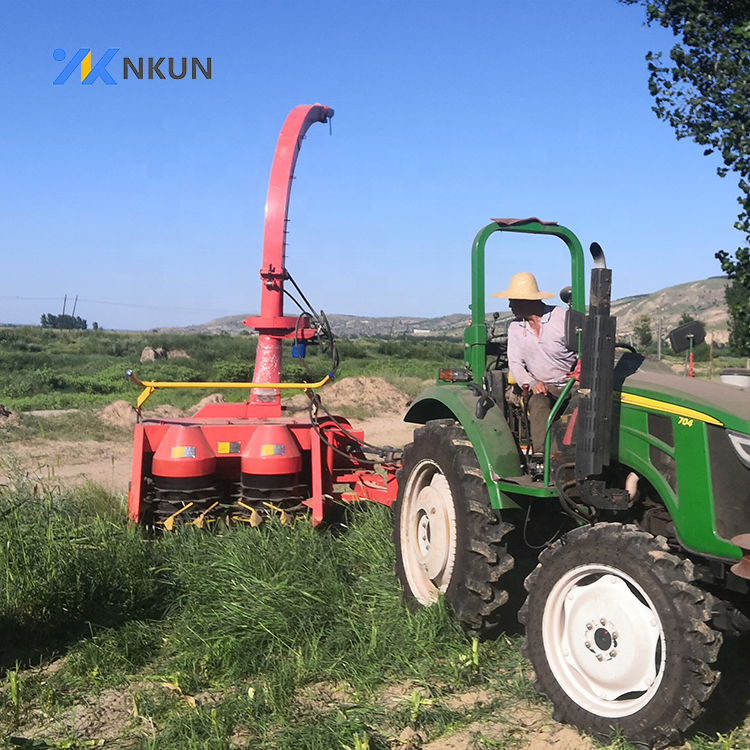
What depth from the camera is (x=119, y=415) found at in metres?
13.5

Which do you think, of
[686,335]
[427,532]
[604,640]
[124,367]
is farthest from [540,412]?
[124,367]

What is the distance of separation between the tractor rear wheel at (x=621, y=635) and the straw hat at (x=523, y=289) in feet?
5.19

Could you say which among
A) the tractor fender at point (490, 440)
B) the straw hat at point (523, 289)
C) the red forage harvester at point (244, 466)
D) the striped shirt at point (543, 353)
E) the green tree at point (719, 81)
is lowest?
the red forage harvester at point (244, 466)

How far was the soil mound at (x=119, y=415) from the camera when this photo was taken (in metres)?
13.2

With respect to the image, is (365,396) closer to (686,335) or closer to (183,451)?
(183,451)

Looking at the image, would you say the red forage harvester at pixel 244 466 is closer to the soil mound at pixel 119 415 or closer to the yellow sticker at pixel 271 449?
the yellow sticker at pixel 271 449

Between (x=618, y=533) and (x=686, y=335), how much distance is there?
103 centimetres

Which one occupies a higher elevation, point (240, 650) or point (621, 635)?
point (621, 635)

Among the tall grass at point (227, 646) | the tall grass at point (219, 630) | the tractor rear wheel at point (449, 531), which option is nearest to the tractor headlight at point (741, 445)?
the tall grass at point (227, 646)

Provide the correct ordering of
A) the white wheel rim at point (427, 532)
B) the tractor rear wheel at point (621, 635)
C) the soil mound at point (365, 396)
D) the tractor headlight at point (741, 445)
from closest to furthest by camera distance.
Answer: the tractor rear wheel at point (621, 635), the tractor headlight at point (741, 445), the white wheel rim at point (427, 532), the soil mound at point (365, 396)

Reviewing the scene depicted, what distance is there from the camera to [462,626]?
13.4 feet

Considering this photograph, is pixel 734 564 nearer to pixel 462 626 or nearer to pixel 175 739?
pixel 462 626

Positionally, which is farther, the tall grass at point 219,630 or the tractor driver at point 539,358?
the tractor driver at point 539,358

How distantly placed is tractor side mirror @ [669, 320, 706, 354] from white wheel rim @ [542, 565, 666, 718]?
42.8 inches
